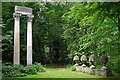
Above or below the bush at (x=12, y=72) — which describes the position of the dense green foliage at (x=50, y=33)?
above

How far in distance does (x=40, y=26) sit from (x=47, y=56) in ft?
7.94

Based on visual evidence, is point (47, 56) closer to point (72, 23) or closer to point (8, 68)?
point (72, 23)

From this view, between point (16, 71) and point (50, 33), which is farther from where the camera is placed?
point (50, 33)

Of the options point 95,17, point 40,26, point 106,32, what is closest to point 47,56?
point 40,26

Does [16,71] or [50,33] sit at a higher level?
[50,33]

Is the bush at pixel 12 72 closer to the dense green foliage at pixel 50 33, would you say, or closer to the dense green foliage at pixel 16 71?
the dense green foliage at pixel 16 71

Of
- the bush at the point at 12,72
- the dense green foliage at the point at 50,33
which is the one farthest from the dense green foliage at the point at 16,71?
the dense green foliage at the point at 50,33

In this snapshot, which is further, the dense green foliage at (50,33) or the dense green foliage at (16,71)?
the dense green foliage at (50,33)

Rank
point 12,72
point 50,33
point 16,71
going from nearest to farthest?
point 12,72 < point 16,71 < point 50,33

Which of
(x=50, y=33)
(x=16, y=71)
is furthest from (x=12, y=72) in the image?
(x=50, y=33)

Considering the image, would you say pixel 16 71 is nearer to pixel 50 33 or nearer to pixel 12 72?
pixel 12 72

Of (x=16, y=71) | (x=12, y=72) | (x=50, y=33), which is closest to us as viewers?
(x=12, y=72)

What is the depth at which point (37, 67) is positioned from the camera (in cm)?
1010

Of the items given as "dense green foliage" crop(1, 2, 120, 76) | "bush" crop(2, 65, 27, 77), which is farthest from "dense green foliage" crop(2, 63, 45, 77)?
"dense green foliage" crop(1, 2, 120, 76)
